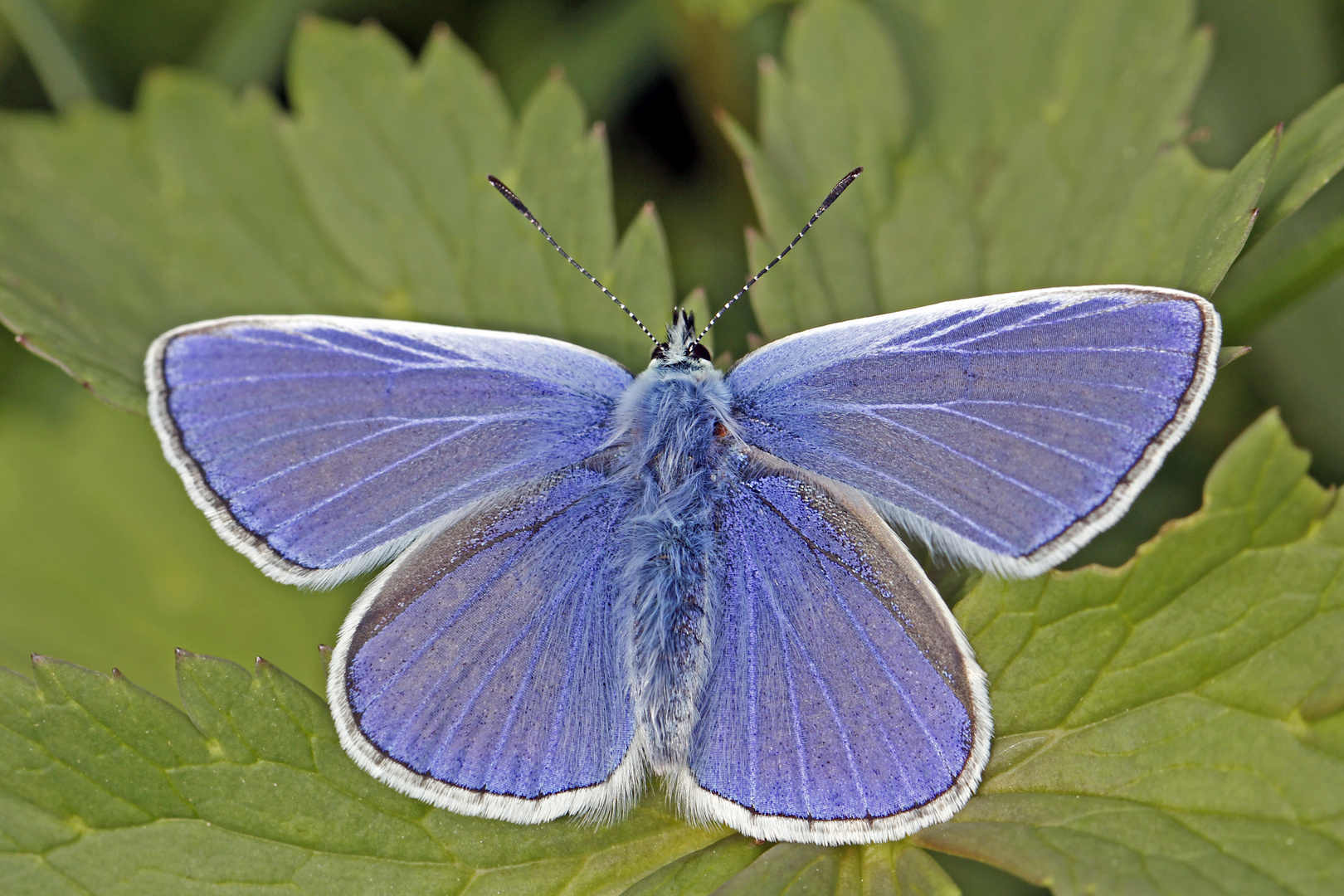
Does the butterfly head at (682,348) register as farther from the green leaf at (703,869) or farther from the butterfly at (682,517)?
the green leaf at (703,869)

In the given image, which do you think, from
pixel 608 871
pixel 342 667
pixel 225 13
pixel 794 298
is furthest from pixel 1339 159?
pixel 225 13

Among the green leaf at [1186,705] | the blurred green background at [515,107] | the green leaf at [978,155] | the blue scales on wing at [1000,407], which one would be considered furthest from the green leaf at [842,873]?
the blurred green background at [515,107]

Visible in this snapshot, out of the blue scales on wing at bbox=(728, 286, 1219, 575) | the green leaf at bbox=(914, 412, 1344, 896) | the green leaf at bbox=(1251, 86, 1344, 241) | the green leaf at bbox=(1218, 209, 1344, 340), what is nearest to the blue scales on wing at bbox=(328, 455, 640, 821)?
the blue scales on wing at bbox=(728, 286, 1219, 575)

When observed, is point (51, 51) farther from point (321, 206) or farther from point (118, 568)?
point (118, 568)

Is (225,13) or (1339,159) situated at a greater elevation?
(225,13)

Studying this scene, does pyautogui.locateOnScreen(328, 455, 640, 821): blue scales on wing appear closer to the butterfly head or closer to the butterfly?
the butterfly

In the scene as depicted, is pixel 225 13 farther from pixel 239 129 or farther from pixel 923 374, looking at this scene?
pixel 923 374

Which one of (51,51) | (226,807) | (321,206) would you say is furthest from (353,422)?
(51,51)
